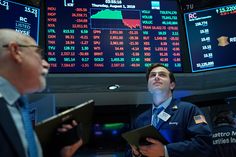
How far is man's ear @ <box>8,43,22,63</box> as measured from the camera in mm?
1568

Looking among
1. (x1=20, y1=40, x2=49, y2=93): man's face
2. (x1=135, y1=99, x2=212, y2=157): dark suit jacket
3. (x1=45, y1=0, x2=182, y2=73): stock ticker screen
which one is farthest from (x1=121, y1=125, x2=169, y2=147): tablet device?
(x1=45, y1=0, x2=182, y2=73): stock ticker screen

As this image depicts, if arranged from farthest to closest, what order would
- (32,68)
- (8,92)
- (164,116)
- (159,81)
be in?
(159,81), (164,116), (32,68), (8,92)

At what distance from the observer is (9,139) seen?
4.28ft

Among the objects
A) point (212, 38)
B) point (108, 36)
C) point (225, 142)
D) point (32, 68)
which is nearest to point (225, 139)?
point (225, 142)

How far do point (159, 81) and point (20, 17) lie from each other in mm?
1603

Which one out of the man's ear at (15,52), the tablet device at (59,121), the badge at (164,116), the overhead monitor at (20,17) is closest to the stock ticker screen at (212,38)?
the badge at (164,116)

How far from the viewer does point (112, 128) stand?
4988mm

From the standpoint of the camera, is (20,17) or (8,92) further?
(20,17)

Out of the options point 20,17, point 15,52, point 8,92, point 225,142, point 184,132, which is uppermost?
point 20,17

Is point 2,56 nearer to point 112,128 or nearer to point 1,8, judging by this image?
point 1,8

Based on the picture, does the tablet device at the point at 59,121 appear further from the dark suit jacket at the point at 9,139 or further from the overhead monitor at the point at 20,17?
the overhead monitor at the point at 20,17

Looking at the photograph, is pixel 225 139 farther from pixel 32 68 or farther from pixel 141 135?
pixel 32 68

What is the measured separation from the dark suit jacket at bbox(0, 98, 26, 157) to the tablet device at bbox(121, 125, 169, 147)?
1.23 meters

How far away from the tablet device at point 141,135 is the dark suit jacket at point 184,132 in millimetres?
121
